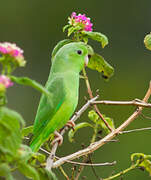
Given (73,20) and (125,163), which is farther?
(125,163)

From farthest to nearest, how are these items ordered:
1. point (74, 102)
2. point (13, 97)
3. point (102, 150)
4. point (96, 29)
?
point (96, 29) → point (13, 97) → point (102, 150) → point (74, 102)

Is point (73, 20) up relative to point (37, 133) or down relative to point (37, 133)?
up

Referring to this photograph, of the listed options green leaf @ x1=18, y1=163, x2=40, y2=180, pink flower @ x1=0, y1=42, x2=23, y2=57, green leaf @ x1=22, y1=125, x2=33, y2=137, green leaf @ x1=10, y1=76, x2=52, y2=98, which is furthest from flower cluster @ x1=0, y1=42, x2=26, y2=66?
green leaf @ x1=22, y1=125, x2=33, y2=137

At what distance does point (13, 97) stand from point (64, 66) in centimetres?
589

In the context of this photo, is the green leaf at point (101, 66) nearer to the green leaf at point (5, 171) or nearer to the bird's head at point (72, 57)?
the bird's head at point (72, 57)

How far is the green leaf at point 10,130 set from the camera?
1.59 metres

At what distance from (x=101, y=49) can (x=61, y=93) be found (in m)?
6.23

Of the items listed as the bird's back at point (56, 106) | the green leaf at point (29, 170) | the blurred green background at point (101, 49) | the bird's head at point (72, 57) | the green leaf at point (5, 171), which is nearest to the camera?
the green leaf at point (5, 171)

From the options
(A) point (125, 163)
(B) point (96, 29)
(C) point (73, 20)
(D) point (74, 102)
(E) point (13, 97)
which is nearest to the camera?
(C) point (73, 20)

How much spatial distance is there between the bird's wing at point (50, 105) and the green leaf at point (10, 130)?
48.2 inches

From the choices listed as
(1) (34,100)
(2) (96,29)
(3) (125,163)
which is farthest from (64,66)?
(2) (96,29)

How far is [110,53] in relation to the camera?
30.5 ft

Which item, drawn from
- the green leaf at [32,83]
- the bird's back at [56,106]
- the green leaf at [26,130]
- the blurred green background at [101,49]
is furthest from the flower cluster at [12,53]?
the blurred green background at [101,49]

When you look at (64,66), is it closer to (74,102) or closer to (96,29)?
(74,102)
